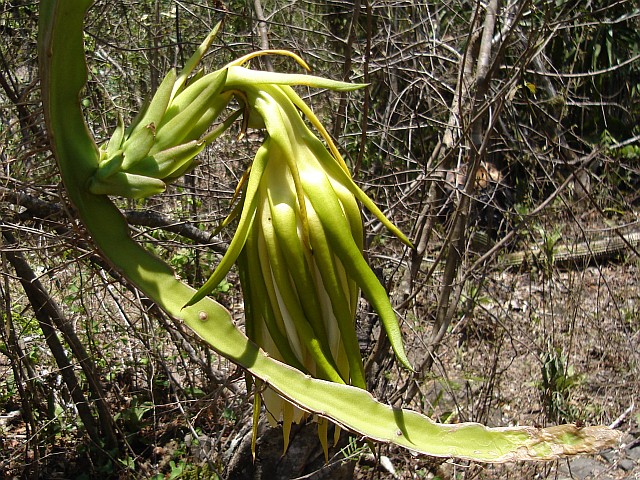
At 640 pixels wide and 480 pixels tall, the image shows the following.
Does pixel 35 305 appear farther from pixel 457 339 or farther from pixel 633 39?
pixel 633 39

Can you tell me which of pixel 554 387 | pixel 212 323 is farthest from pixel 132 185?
pixel 554 387

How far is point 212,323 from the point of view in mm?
810

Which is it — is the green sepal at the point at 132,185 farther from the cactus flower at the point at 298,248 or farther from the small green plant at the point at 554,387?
the small green plant at the point at 554,387

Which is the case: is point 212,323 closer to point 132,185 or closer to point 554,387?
point 132,185

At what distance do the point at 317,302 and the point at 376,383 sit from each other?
2.07 metres

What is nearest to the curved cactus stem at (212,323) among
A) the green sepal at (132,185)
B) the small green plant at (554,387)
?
the green sepal at (132,185)

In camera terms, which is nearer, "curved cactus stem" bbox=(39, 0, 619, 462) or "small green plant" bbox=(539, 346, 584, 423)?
"curved cactus stem" bbox=(39, 0, 619, 462)

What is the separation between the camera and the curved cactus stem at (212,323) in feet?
2.55

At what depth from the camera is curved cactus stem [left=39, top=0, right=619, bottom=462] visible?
0.78m

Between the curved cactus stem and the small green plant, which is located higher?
the curved cactus stem

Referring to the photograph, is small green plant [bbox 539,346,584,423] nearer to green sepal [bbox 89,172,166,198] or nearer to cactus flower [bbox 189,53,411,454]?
cactus flower [bbox 189,53,411,454]

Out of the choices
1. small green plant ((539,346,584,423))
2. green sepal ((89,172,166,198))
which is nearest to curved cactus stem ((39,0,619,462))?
green sepal ((89,172,166,198))

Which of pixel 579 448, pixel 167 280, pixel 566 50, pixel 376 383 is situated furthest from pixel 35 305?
pixel 566 50

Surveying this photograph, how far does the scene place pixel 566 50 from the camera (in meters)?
5.57
